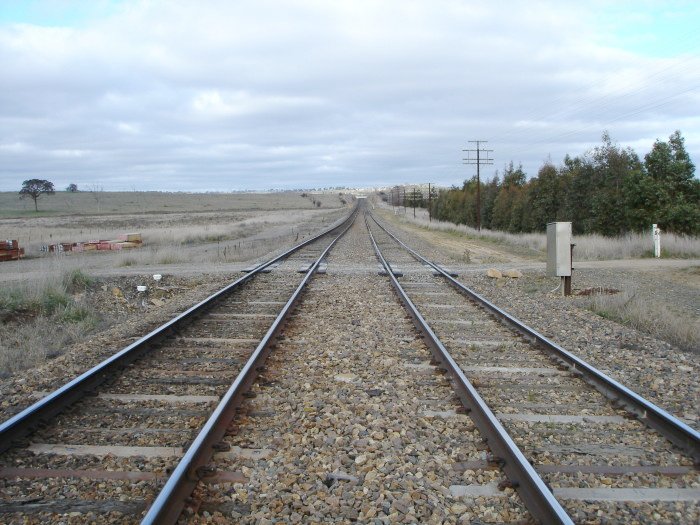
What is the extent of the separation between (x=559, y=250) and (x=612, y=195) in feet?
71.5

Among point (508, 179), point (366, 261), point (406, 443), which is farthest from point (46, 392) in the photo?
→ point (508, 179)

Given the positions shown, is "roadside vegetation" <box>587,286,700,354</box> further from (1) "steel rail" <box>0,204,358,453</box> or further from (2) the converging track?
(1) "steel rail" <box>0,204,358,453</box>

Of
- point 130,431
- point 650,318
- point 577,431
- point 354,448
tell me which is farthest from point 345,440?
point 650,318

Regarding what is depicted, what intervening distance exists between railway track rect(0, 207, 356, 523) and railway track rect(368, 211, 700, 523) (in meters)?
2.32

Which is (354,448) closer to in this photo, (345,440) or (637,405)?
(345,440)

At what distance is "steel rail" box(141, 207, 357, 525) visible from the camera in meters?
3.70

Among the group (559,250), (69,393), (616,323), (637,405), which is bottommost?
(616,323)

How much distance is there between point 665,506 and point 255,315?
7.44m

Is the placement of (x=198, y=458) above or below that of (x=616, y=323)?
above

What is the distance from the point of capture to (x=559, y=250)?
44.0ft

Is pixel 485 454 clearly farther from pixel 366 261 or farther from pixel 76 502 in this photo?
pixel 366 261

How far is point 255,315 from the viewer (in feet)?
34.3

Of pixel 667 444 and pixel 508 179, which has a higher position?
pixel 508 179

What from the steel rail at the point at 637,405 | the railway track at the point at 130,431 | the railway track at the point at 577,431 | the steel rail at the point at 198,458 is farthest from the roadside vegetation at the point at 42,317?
the steel rail at the point at 637,405
